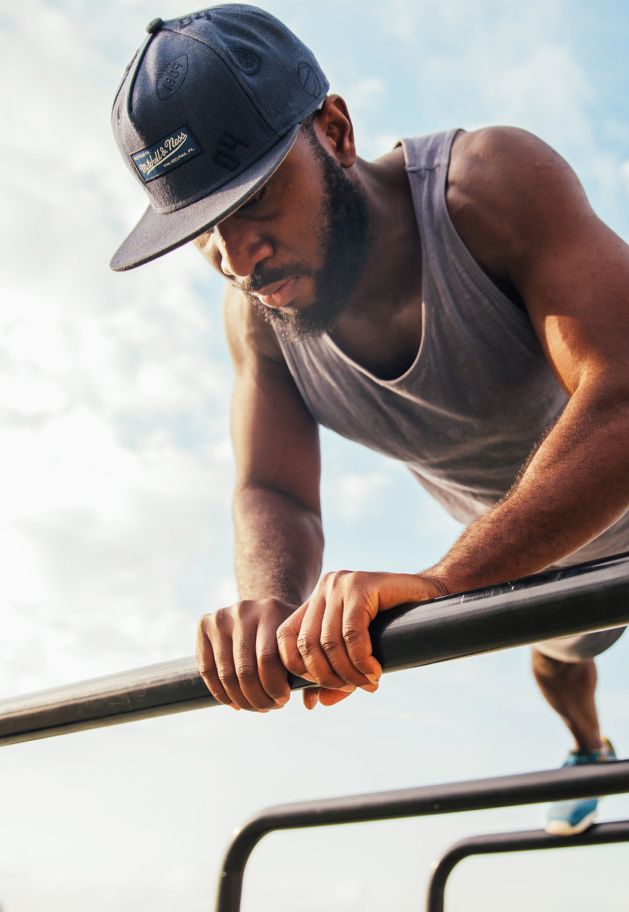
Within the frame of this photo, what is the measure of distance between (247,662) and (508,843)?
1.05m

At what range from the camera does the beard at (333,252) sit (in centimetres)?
181

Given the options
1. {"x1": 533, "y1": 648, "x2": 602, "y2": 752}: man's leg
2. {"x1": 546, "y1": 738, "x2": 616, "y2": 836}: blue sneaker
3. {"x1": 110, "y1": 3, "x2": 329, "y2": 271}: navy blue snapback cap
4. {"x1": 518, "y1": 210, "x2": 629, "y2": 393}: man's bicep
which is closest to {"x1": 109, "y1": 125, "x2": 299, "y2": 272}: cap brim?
{"x1": 110, "y1": 3, "x2": 329, "y2": 271}: navy blue snapback cap

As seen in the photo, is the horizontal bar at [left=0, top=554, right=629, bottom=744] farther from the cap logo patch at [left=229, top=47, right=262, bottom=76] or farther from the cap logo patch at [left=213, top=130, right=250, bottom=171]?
the cap logo patch at [left=229, top=47, right=262, bottom=76]

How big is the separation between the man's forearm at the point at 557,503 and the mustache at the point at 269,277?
638 millimetres

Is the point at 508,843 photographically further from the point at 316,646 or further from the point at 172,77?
the point at 172,77

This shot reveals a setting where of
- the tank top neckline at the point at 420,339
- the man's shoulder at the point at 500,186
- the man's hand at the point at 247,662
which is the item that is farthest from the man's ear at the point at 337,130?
the man's hand at the point at 247,662

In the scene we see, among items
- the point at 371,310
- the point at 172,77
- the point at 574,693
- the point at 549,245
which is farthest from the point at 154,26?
the point at 574,693

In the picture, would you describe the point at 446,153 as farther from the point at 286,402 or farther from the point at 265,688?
the point at 265,688

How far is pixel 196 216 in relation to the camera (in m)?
1.59

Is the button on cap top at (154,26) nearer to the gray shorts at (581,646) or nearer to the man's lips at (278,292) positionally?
the man's lips at (278,292)

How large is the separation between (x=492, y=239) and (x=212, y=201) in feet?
1.67

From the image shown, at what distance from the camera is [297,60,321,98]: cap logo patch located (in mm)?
1772

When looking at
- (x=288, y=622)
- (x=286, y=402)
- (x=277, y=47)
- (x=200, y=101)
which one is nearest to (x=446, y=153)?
(x=277, y=47)

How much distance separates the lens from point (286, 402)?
232cm
